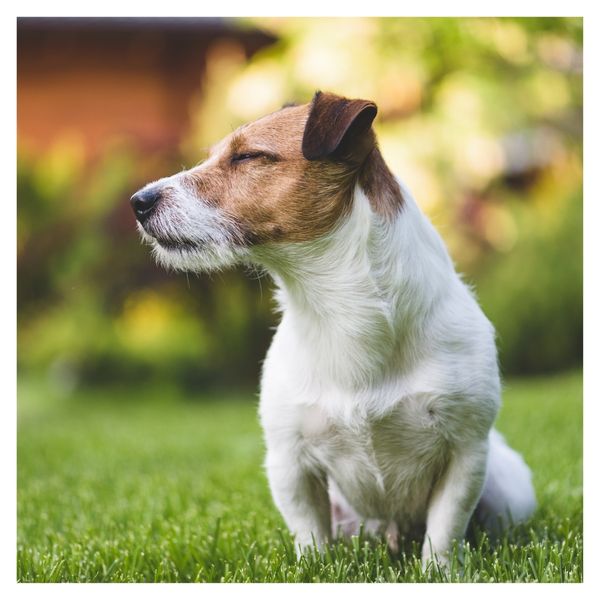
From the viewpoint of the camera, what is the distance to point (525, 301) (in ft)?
26.4

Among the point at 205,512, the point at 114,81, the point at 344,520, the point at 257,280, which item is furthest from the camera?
the point at 114,81

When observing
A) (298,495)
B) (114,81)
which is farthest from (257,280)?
(298,495)

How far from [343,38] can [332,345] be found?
5.26 meters

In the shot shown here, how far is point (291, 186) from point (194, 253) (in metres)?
0.36

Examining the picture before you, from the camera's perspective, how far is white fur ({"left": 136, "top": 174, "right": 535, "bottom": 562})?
2385 mm

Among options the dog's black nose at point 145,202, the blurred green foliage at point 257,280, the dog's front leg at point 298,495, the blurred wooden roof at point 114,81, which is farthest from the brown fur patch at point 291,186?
the blurred wooden roof at point 114,81

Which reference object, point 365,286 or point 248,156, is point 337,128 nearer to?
point 248,156

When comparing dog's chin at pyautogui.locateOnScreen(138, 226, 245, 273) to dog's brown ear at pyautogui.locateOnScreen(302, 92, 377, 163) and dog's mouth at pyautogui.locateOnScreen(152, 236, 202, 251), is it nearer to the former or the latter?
dog's mouth at pyautogui.locateOnScreen(152, 236, 202, 251)

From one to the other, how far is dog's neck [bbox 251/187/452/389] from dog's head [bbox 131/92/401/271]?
0.18ft

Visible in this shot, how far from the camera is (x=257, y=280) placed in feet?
24.5

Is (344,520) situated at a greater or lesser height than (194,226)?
lesser

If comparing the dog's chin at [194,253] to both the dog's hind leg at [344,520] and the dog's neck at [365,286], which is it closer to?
the dog's neck at [365,286]

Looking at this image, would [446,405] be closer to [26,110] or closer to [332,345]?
[332,345]
